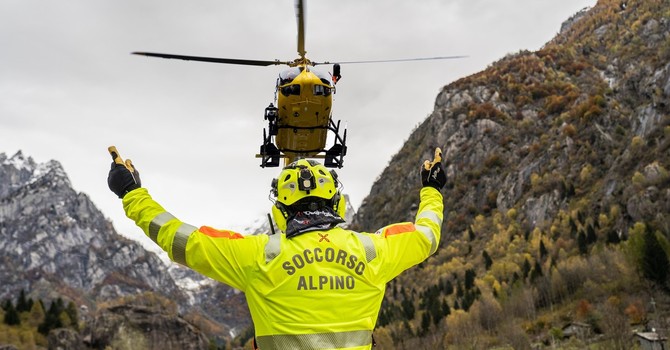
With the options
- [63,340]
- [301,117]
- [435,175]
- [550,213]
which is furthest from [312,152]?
[550,213]

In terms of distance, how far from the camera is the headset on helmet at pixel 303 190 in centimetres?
446

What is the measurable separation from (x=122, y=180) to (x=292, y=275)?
1.76m

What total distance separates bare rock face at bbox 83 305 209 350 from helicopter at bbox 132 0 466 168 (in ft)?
309

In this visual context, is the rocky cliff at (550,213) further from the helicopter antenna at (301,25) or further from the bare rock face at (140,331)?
the helicopter antenna at (301,25)

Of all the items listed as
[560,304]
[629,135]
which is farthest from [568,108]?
[560,304]

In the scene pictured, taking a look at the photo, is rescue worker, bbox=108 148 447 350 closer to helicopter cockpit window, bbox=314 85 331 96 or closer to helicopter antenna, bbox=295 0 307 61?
helicopter antenna, bbox=295 0 307 61

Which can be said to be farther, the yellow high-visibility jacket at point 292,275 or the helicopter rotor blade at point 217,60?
the helicopter rotor blade at point 217,60

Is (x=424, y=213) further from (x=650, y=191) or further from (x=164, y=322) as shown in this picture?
(x=164, y=322)

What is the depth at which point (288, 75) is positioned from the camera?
15.4 meters

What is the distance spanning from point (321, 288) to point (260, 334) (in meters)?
0.59

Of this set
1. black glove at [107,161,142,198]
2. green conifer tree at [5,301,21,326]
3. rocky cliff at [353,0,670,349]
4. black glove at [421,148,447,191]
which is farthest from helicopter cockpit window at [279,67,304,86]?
green conifer tree at [5,301,21,326]

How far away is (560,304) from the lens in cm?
8900

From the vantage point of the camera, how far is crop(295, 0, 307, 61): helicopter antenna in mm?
11938

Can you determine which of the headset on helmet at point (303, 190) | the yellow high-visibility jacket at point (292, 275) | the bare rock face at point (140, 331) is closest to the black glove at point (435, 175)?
the headset on helmet at point (303, 190)
